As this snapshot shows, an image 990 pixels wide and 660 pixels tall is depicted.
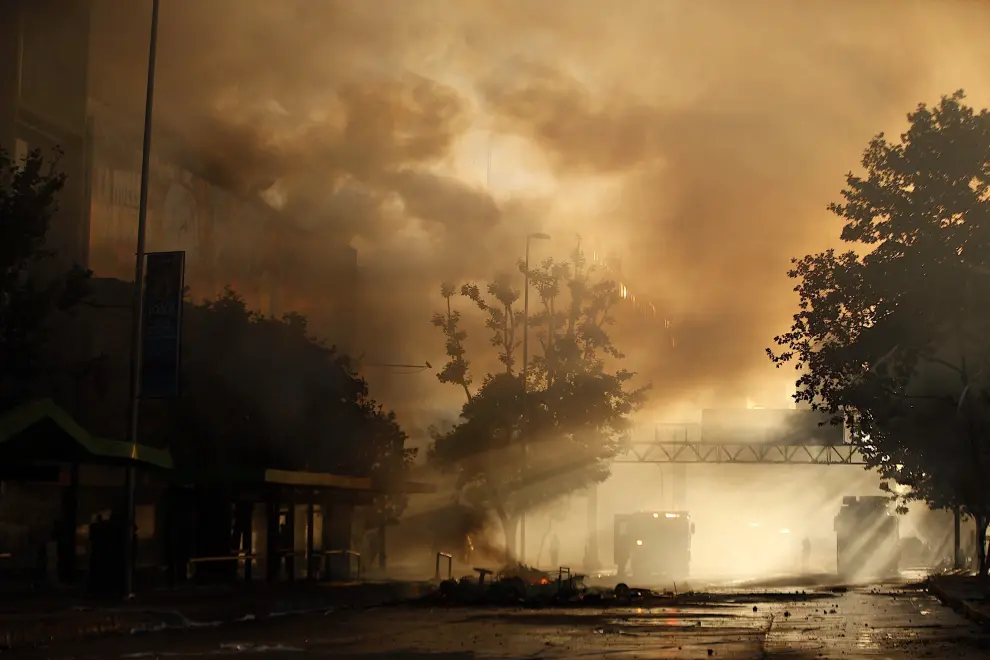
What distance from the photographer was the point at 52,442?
21281mm

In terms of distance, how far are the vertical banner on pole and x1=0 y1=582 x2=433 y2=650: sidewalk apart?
4.05 meters

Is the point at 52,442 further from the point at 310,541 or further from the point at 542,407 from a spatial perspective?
the point at 542,407

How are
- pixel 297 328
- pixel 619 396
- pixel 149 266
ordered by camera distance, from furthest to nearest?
pixel 619 396 → pixel 297 328 → pixel 149 266

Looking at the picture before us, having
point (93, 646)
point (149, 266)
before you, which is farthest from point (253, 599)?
point (93, 646)

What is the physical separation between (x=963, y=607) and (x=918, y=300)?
888cm

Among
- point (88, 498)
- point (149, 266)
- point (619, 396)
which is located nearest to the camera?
point (149, 266)

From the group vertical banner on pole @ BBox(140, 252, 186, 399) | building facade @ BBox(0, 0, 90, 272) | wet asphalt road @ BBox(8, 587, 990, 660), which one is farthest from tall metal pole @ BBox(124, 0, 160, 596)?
building facade @ BBox(0, 0, 90, 272)

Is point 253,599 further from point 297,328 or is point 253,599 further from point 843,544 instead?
point 843,544

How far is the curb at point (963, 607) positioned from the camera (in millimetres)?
25180

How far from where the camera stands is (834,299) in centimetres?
3778

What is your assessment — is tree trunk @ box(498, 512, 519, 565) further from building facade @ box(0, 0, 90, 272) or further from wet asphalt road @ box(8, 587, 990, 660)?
wet asphalt road @ box(8, 587, 990, 660)

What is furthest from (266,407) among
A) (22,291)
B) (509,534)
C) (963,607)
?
(509,534)

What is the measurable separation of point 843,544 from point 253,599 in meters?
45.8

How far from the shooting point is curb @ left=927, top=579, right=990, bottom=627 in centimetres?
2518
